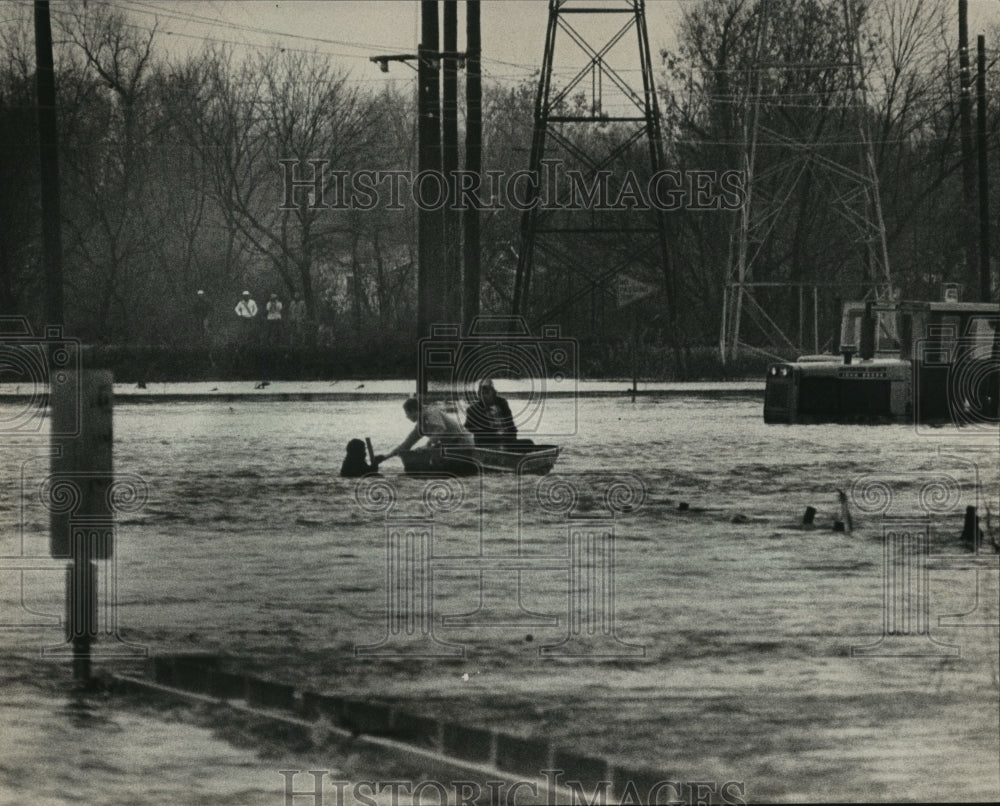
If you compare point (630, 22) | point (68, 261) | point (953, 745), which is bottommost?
point (953, 745)

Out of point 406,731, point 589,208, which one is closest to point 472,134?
point 589,208

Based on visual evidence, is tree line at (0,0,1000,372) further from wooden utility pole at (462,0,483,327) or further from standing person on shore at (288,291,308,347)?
wooden utility pole at (462,0,483,327)

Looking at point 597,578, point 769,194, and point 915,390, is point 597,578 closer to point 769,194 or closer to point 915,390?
point 915,390

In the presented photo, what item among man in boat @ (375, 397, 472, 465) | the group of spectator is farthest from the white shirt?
man in boat @ (375, 397, 472, 465)

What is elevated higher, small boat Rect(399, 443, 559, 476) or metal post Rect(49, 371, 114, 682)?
metal post Rect(49, 371, 114, 682)

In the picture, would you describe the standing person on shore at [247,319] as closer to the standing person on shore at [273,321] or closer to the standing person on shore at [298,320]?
the standing person on shore at [273,321]

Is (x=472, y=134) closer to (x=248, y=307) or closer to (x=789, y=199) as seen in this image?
(x=248, y=307)

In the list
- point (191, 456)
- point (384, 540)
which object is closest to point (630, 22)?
point (191, 456)

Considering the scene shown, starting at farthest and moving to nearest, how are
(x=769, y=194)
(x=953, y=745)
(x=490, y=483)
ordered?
(x=769, y=194) < (x=490, y=483) < (x=953, y=745)
